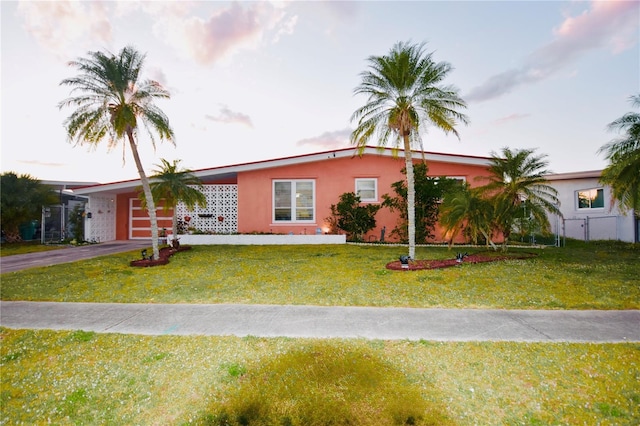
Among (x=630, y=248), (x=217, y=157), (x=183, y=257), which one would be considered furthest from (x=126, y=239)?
(x=630, y=248)

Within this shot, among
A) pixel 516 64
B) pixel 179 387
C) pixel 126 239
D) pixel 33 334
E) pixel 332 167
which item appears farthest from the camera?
pixel 126 239

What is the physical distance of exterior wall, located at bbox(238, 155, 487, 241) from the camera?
50.8 ft

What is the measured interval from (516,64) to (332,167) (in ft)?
30.7

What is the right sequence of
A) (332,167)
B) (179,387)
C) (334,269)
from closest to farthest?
1. (179,387)
2. (334,269)
3. (332,167)

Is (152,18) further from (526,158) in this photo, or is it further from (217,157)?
(526,158)

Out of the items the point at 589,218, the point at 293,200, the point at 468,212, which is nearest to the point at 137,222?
the point at 293,200

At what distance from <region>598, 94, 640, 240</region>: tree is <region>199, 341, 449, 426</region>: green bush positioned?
1262 cm

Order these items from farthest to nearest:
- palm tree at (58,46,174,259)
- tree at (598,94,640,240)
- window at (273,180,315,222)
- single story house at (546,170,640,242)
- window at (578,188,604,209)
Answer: window at (578,188,604,209)
window at (273,180,315,222)
single story house at (546,170,640,242)
tree at (598,94,640,240)
palm tree at (58,46,174,259)

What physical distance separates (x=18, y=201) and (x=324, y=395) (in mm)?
21848

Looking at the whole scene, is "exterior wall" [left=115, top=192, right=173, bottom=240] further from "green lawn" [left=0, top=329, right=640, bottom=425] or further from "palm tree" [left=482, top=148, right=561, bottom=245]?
"palm tree" [left=482, top=148, right=561, bottom=245]

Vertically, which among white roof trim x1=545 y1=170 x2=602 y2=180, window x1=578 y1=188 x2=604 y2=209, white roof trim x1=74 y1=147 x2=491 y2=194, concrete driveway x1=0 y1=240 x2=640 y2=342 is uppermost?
white roof trim x1=74 y1=147 x2=491 y2=194

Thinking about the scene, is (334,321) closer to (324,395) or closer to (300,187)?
(324,395)

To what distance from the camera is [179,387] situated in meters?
3.18

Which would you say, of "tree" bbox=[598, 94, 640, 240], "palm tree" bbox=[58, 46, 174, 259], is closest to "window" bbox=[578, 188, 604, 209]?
"tree" bbox=[598, 94, 640, 240]
